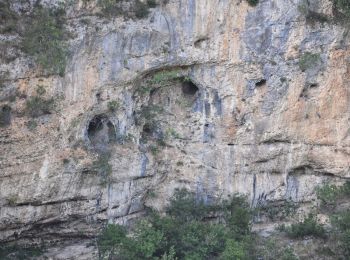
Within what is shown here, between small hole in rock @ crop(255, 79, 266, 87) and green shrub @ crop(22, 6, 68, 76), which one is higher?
green shrub @ crop(22, 6, 68, 76)

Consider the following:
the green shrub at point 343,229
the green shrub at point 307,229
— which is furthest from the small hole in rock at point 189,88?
the green shrub at point 343,229

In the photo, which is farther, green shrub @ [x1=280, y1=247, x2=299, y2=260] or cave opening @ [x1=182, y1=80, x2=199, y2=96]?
cave opening @ [x1=182, y1=80, x2=199, y2=96]

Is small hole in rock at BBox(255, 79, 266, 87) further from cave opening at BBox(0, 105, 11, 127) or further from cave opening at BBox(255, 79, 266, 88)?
cave opening at BBox(0, 105, 11, 127)

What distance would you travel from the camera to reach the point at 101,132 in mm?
21891

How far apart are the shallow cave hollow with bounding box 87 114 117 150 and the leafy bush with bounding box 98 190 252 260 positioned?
9.00 feet

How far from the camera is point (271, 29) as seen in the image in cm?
2136

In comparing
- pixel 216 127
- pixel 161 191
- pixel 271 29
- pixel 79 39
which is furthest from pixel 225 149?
pixel 79 39

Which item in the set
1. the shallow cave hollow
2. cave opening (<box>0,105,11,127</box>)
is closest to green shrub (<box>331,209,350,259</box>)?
the shallow cave hollow

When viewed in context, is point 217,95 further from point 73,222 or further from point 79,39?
point 73,222

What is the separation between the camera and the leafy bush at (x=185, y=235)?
20.7 m

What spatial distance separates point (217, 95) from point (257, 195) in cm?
385

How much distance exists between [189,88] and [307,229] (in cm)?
615

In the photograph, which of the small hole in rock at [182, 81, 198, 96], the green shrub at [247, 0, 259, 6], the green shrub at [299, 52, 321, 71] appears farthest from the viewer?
the small hole in rock at [182, 81, 198, 96]

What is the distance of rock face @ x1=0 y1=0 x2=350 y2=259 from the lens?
20391 millimetres
